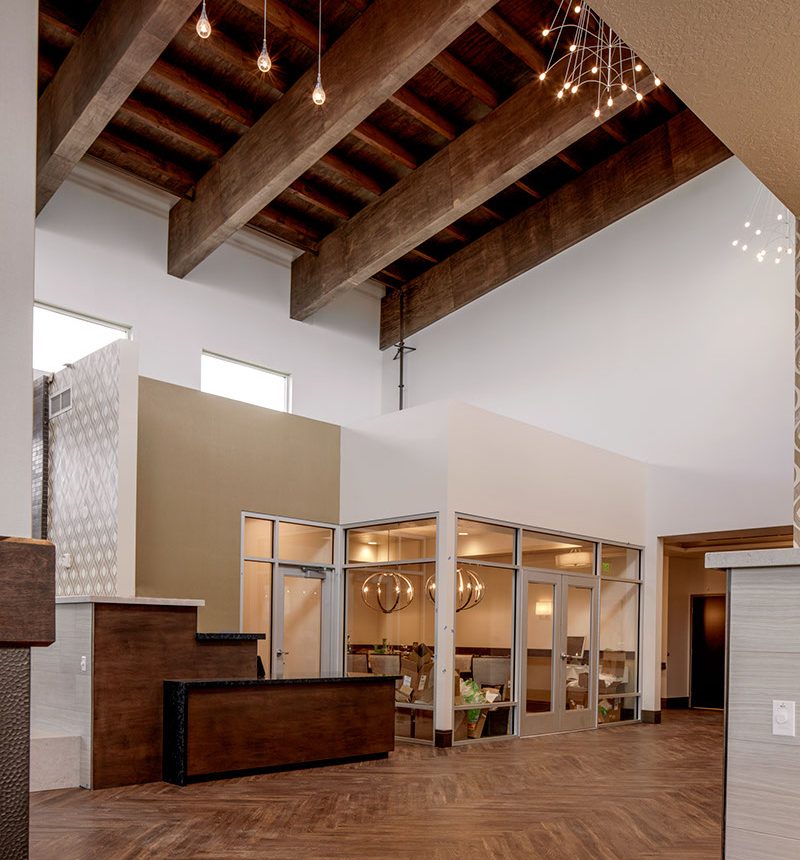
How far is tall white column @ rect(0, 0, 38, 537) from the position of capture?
1.80 metres

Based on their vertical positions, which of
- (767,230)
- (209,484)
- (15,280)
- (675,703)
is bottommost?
(675,703)

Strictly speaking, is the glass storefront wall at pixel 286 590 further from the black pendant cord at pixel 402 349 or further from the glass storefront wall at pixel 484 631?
the black pendant cord at pixel 402 349

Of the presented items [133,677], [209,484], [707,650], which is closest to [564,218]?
[209,484]

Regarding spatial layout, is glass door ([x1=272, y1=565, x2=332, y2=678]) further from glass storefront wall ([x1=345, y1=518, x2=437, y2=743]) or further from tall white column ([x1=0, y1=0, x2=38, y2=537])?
tall white column ([x1=0, y1=0, x2=38, y2=537])

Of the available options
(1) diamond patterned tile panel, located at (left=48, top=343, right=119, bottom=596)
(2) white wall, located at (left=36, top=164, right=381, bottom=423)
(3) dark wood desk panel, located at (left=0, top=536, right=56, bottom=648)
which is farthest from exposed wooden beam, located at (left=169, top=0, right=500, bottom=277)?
(3) dark wood desk panel, located at (left=0, top=536, right=56, bottom=648)

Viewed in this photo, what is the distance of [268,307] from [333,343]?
1254mm

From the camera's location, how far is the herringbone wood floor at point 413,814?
474 centimetres

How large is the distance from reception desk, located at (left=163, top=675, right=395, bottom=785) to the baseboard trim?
853cm

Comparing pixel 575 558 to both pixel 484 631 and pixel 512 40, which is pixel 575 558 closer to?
pixel 484 631

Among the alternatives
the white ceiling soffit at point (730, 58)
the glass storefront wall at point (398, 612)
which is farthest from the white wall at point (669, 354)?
the white ceiling soffit at point (730, 58)

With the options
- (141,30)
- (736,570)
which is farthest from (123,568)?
(736,570)

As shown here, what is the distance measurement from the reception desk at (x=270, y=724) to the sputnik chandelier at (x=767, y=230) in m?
6.77

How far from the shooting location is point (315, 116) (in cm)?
898

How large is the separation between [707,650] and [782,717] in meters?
13.3
